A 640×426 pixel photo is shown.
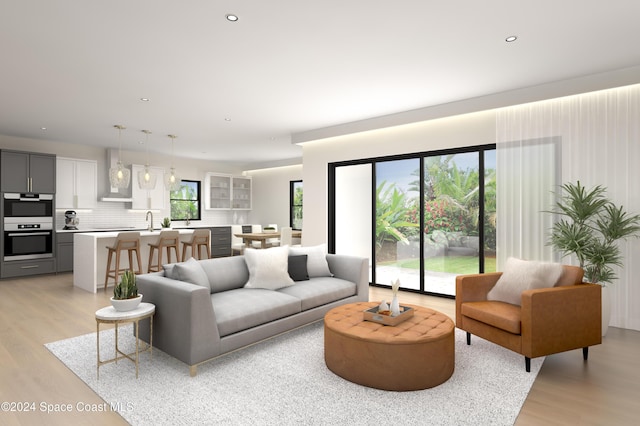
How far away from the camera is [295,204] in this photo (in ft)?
32.9

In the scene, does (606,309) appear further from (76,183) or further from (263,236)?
(76,183)

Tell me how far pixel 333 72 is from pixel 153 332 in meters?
3.11

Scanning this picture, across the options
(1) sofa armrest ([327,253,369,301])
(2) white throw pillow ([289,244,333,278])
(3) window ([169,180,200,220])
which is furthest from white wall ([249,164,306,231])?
(1) sofa armrest ([327,253,369,301])

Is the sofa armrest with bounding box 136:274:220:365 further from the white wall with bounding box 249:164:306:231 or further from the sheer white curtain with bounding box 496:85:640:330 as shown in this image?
the white wall with bounding box 249:164:306:231

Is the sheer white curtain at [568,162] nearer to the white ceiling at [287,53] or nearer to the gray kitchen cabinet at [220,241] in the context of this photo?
the white ceiling at [287,53]

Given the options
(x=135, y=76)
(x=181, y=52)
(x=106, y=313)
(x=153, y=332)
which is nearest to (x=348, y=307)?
(x=153, y=332)

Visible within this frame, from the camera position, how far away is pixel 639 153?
3871mm

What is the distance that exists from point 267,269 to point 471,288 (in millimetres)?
2091

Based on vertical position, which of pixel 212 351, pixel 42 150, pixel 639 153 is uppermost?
pixel 42 150

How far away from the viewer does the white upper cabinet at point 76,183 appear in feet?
24.3

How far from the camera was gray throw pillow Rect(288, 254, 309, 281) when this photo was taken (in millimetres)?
4250

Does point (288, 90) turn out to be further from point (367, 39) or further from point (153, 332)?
point (153, 332)

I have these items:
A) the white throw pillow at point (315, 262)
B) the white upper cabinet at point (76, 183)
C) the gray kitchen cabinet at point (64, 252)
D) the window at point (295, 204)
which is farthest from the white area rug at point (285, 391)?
the window at point (295, 204)

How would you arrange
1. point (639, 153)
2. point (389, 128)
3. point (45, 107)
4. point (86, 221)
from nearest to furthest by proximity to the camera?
point (639, 153), point (45, 107), point (389, 128), point (86, 221)
